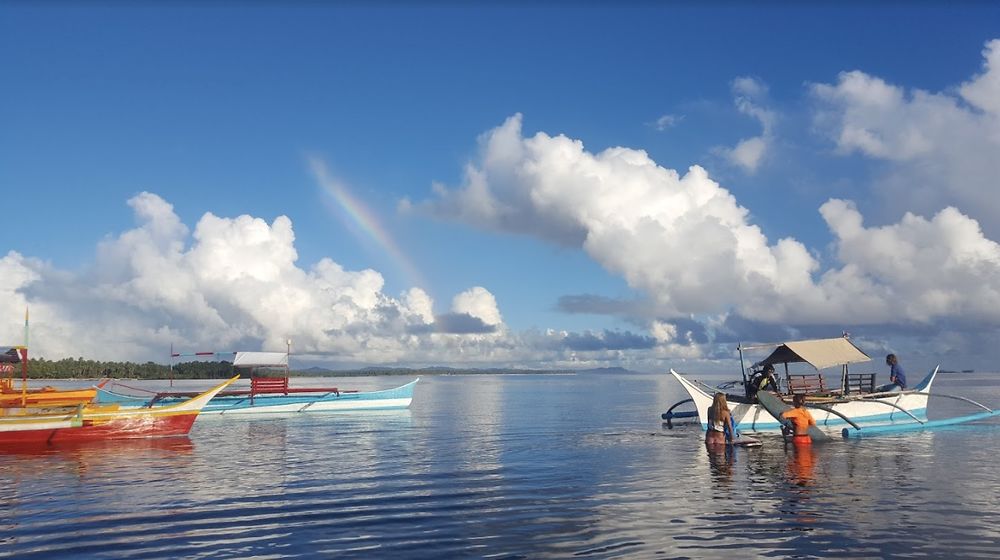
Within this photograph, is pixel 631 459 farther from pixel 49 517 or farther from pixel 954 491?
pixel 49 517

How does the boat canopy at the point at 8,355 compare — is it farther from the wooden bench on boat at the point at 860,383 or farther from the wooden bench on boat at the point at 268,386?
the wooden bench on boat at the point at 860,383

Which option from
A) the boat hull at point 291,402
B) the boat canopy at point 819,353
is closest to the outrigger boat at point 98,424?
the boat hull at point 291,402

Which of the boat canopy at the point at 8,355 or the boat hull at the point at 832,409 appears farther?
the boat canopy at the point at 8,355

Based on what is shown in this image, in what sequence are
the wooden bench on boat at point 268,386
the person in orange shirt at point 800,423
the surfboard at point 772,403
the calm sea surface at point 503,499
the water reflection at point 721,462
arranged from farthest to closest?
the wooden bench on boat at point 268,386, the surfboard at point 772,403, the person in orange shirt at point 800,423, the water reflection at point 721,462, the calm sea surface at point 503,499

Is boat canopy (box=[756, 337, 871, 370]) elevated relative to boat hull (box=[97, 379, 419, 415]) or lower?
elevated

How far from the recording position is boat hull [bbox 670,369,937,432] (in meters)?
35.4

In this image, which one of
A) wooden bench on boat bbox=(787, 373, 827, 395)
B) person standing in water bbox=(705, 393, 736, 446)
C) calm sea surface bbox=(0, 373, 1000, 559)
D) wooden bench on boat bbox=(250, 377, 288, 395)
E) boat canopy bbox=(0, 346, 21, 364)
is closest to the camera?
calm sea surface bbox=(0, 373, 1000, 559)

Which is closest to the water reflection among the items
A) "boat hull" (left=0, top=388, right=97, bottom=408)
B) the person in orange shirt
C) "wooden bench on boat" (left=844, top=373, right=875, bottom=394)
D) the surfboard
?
the person in orange shirt

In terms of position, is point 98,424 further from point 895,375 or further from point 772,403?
point 895,375

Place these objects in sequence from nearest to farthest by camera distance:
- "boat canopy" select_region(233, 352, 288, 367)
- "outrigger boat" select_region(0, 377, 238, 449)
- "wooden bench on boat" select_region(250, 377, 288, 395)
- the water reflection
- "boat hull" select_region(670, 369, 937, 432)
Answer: the water reflection
"outrigger boat" select_region(0, 377, 238, 449)
"boat hull" select_region(670, 369, 937, 432)
"boat canopy" select_region(233, 352, 288, 367)
"wooden bench on boat" select_region(250, 377, 288, 395)

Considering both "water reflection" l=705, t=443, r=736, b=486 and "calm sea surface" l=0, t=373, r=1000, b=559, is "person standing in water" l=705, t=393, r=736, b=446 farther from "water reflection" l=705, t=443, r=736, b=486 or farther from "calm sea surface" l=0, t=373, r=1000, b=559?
"calm sea surface" l=0, t=373, r=1000, b=559

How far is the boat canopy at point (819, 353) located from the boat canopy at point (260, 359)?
34.4 metres

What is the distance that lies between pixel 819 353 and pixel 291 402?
36.9m

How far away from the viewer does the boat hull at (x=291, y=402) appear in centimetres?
5044
